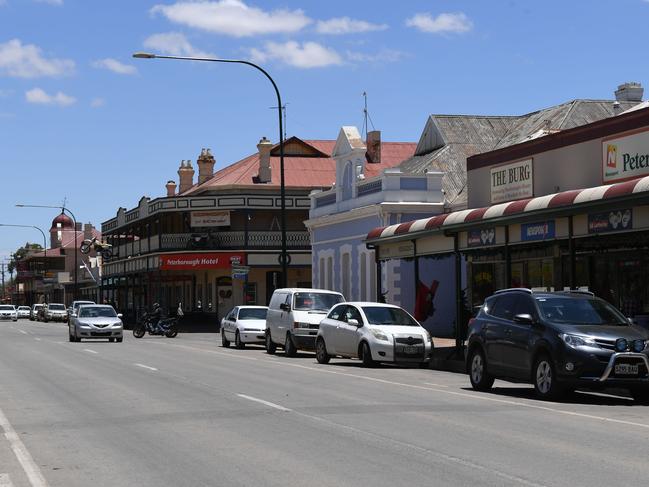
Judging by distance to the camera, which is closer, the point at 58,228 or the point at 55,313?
the point at 55,313

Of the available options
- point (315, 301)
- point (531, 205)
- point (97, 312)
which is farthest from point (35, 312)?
point (531, 205)

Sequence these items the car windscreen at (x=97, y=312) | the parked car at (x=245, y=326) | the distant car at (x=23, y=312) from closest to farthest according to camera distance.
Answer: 1. the parked car at (x=245, y=326)
2. the car windscreen at (x=97, y=312)
3. the distant car at (x=23, y=312)

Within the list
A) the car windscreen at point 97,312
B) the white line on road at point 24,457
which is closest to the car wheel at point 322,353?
the white line on road at point 24,457

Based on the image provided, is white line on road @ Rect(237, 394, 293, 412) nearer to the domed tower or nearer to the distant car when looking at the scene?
the distant car

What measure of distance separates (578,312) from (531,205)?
6.05 m

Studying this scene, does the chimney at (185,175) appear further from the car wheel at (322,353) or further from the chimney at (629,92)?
the car wheel at (322,353)

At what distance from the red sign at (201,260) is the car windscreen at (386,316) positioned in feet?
118

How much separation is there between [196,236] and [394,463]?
53.8 metres

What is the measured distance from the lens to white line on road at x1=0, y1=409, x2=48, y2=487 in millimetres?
9414

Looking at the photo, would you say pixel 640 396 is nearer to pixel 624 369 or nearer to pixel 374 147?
pixel 624 369

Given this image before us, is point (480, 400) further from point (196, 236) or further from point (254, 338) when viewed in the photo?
point (196, 236)

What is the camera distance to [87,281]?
111 m

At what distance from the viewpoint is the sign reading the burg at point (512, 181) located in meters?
30.6

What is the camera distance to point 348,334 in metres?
25.6
